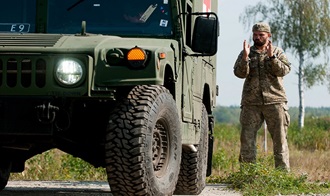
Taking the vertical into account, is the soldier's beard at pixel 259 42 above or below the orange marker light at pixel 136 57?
above

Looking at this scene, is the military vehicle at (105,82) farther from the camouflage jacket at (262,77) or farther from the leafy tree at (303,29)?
the leafy tree at (303,29)

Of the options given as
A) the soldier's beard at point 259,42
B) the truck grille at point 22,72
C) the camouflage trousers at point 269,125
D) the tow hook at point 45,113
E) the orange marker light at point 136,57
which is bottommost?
the camouflage trousers at point 269,125

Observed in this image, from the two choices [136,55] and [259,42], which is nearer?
[136,55]

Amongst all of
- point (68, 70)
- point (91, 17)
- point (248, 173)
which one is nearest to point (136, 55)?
point (68, 70)

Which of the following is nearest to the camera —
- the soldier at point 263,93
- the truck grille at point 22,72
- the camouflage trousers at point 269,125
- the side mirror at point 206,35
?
the truck grille at point 22,72

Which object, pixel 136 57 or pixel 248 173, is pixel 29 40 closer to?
pixel 136 57

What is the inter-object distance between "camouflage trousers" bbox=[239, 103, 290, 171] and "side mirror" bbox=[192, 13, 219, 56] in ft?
9.29

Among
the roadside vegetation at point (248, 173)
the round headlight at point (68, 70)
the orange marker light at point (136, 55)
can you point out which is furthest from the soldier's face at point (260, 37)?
the round headlight at point (68, 70)

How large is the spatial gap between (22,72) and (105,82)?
59 centimetres

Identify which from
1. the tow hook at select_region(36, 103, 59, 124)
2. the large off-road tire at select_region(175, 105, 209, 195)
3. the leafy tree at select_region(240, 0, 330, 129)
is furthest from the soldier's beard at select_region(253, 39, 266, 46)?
the leafy tree at select_region(240, 0, 330, 129)

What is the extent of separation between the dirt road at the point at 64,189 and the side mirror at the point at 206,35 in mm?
2015

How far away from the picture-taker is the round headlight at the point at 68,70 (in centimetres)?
827

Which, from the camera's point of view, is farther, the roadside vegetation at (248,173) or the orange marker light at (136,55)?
the roadside vegetation at (248,173)

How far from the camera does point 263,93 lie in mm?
12195
